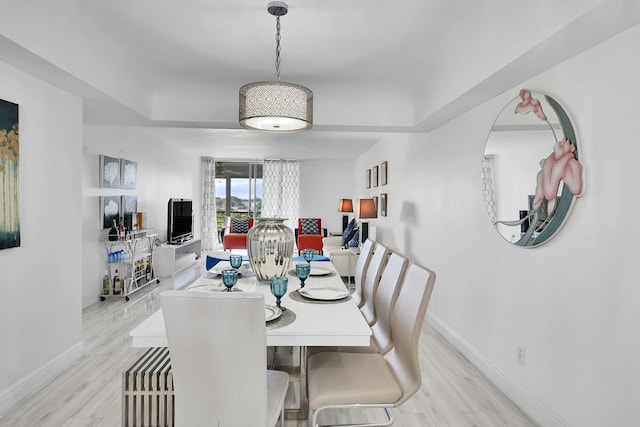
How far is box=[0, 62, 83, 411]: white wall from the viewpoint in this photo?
2.42 metres

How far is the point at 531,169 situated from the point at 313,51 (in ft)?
5.87

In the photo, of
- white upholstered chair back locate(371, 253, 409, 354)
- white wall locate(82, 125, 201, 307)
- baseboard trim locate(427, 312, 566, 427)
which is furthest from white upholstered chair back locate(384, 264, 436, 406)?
white wall locate(82, 125, 201, 307)

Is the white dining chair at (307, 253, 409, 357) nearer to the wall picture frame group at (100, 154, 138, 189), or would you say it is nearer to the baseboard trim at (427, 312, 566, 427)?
the baseboard trim at (427, 312, 566, 427)

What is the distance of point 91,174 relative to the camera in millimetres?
4645

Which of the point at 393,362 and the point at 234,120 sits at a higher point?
the point at 234,120

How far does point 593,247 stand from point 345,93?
2640 millimetres

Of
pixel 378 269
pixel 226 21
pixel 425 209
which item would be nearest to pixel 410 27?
pixel 226 21

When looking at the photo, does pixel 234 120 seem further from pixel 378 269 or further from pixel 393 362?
pixel 393 362

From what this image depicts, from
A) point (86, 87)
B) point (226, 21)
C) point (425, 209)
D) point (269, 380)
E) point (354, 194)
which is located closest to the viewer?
point (269, 380)

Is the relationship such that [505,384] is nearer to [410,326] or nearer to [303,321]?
[410,326]

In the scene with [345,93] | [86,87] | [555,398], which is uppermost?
[345,93]

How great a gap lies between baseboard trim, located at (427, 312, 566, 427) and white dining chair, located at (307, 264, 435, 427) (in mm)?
1047

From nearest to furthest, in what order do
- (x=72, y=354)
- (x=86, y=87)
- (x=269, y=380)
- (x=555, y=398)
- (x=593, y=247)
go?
(x=269, y=380) → (x=593, y=247) → (x=555, y=398) → (x=86, y=87) → (x=72, y=354)

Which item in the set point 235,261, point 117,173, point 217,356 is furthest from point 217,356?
point 117,173
